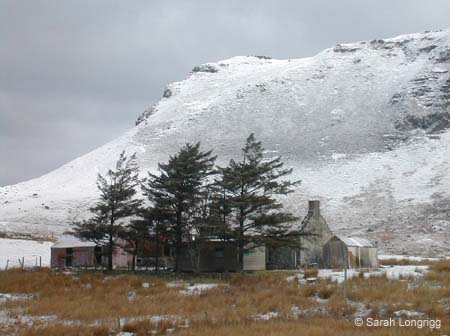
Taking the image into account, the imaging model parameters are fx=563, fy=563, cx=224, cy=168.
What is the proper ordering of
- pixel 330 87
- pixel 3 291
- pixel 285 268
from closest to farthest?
pixel 3 291, pixel 285 268, pixel 330 87

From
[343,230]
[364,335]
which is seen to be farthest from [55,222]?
[364,335]

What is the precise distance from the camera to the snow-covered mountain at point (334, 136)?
7181cm

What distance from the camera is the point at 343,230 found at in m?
64.3

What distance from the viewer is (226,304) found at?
62.8ft

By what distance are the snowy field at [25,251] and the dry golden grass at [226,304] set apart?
17420 mm

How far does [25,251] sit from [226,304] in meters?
33.9

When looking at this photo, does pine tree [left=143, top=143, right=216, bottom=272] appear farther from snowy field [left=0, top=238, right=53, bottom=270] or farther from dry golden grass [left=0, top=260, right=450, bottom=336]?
snowy field [left=0, top=238, right=53, bottom=270]

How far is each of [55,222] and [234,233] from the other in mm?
49012

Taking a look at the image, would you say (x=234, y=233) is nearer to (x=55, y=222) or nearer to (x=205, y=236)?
(x=205, y=236)

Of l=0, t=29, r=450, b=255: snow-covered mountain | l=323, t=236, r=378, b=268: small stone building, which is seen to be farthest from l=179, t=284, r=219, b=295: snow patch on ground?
l=0, t=29, r=450, b=255: snow-covered mountain

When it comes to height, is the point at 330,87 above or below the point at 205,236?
above

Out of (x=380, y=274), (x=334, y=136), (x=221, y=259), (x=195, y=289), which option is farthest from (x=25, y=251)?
(x=334, y=136)

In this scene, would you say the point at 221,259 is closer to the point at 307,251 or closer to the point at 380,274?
the point at 307,251

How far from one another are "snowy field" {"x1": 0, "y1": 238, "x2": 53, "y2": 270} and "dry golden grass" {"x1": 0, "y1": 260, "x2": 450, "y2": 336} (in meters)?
17.4
